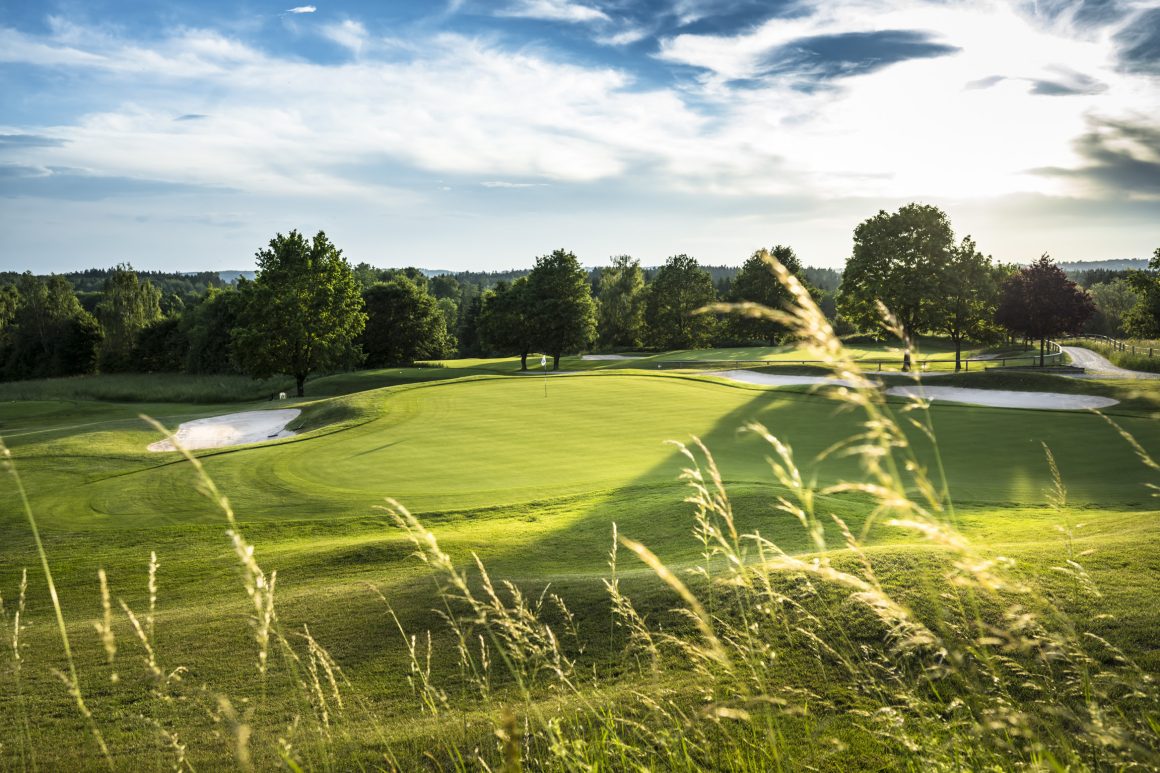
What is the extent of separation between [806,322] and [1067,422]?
2346cm

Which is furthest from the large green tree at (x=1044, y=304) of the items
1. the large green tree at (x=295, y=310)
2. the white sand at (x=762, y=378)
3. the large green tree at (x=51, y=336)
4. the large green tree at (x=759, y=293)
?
the large green tree at (x=51, y=336)

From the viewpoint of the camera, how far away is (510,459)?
1755 centimetres

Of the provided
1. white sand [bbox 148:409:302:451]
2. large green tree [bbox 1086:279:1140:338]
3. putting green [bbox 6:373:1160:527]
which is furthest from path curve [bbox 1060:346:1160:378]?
white sand [bbox 148:409:302:451]

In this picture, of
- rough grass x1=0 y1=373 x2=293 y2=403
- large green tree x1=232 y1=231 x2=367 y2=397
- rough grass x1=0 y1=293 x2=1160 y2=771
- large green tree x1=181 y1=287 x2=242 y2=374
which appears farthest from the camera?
large green tree x1=181 y1=287 x2=242 y2=374

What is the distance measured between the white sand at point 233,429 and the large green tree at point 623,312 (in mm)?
59915

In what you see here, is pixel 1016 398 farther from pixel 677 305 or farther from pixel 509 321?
pixel 677 305

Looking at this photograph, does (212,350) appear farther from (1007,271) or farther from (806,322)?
(1007,271)

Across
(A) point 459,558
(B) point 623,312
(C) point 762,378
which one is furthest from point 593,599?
(B) point 623,312

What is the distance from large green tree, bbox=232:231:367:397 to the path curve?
147 ft

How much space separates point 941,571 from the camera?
19.8 ft

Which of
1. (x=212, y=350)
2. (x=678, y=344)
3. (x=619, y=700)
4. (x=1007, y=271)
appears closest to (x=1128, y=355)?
(x=1007, y=271)

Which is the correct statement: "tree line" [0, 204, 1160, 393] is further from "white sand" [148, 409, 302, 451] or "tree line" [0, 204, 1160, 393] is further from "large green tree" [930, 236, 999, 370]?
"white sand" [148, 409, 302, 451]

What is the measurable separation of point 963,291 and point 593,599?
149ft

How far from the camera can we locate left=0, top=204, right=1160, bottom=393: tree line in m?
43.2
